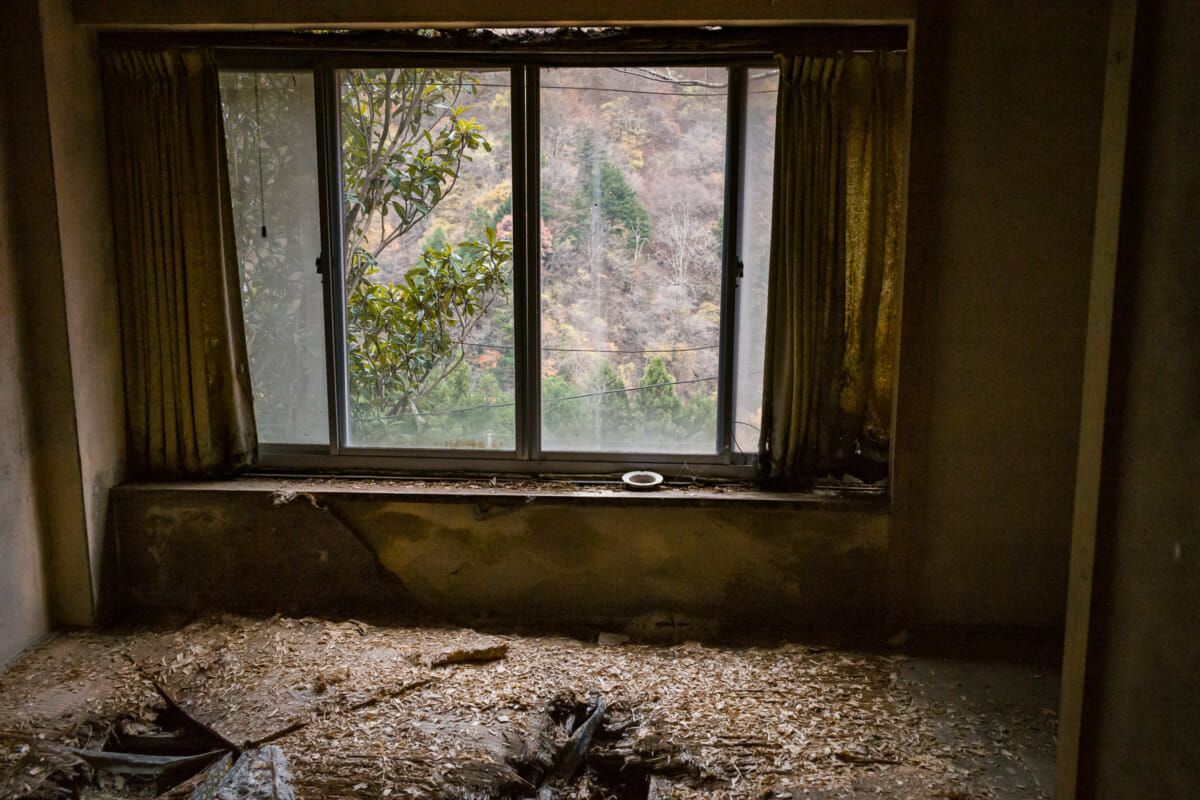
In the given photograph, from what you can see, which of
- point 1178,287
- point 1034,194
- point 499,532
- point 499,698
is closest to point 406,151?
point 499,532

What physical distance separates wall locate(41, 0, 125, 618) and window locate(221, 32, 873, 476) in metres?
0.52

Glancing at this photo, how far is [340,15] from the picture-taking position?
3.27 meters

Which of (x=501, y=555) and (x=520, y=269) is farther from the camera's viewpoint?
(x=520, y=269)

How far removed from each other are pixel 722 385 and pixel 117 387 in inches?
103

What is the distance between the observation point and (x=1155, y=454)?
1669 millimetres

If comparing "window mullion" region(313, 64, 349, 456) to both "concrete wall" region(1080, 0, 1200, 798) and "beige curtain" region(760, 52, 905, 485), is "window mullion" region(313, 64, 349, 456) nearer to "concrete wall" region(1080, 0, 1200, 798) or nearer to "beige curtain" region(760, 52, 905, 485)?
"beige curtain" region(760, 52, 905, 485)

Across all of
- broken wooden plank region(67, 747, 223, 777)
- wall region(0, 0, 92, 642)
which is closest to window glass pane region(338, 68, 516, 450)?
wall region(0, 0, 92, 642)

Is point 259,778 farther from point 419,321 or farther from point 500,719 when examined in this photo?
point 419,321

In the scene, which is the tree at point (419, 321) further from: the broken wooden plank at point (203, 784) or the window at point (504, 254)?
the broken wooden plank at point (203, 784)

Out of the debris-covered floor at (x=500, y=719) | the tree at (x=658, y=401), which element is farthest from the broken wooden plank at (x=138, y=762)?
the tree at (x=658, y=401)

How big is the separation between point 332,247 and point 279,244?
0.24 m

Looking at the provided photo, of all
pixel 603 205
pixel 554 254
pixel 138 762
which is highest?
pixel 603 205

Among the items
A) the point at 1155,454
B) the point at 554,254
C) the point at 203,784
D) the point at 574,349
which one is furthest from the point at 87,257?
the point at 1155,454

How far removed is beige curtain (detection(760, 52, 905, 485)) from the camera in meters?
3.26
